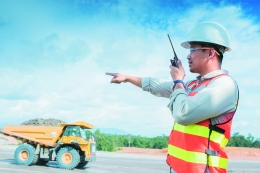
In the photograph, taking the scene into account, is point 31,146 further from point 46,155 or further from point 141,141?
point 141,141

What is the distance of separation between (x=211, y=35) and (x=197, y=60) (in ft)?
0.59

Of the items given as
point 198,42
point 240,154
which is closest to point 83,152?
point 198,42

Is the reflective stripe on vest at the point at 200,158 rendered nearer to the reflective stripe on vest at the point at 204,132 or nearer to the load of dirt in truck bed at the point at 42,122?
the reflective stripe on vest at the point at 204,132

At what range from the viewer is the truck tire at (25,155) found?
14.9 meters

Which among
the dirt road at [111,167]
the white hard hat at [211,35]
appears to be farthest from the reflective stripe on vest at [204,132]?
the dirt road at [111,167]

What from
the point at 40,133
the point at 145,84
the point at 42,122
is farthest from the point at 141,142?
the point at 145,84

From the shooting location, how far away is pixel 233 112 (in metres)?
2.01

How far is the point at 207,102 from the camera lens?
1.89 metres

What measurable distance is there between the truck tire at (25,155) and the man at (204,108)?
13.8 m


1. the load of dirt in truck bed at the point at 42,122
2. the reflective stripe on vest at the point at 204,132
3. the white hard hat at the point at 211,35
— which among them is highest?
the load of dirt in truck bed at the point at 42,122

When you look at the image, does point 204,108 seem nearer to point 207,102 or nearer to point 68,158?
point 207,102

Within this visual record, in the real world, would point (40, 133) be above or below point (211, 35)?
above

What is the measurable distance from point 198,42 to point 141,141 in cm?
4504

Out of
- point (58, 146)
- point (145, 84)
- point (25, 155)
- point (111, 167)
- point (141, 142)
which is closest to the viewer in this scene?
point (145, 84)
